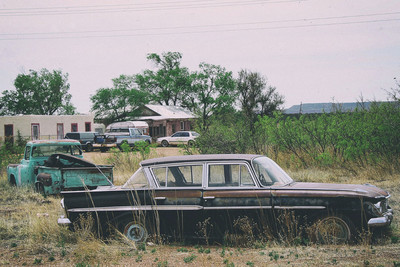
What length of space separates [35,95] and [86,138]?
37.3 m

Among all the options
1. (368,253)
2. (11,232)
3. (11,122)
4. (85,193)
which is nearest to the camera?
(368,253)

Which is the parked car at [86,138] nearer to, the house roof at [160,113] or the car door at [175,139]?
the car door at [175,139]

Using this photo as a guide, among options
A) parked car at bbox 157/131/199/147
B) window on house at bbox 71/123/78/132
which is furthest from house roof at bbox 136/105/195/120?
parked car at bbox 157/131/199/147

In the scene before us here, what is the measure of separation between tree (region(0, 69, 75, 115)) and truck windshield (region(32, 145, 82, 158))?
60.9m

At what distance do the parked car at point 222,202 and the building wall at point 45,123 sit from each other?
36928 mm

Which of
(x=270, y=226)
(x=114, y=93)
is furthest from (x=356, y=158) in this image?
(x=114, y=93)

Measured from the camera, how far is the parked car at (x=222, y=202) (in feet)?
23.0

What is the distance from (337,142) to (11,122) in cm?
3605

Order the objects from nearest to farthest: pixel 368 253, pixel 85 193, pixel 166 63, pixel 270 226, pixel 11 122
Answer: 1. pixel 368 253
2. pixel 270 226
3. pixel 85 193
4. pixel 11 122
5. pixel 166 63

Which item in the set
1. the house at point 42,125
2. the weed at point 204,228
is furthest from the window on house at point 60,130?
the weed at point 204,228

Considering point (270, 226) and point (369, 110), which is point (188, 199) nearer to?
point (270, 226)

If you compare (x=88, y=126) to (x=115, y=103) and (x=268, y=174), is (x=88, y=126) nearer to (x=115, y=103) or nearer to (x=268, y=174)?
(x=115, y=103)

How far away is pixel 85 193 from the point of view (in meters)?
7.69

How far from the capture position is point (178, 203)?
24.4 ft
